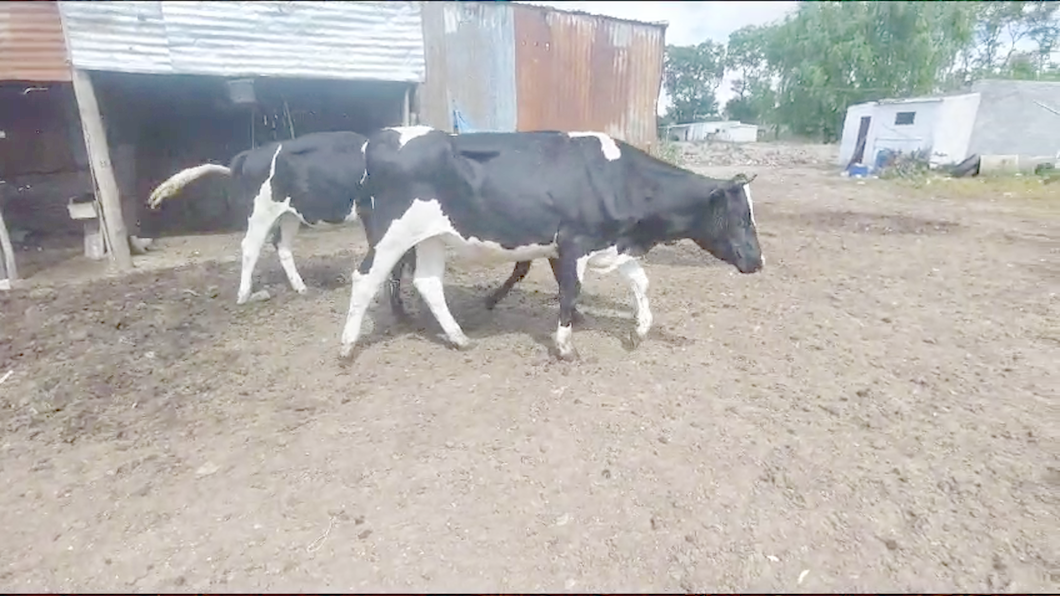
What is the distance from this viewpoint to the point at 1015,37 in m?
21.2

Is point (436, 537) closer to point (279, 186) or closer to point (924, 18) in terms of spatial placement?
point (279, 186)

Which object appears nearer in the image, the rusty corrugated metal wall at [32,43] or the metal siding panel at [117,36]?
the rusty corrugated metal wall at [32,43]

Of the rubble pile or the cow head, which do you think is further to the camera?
the rubble pile

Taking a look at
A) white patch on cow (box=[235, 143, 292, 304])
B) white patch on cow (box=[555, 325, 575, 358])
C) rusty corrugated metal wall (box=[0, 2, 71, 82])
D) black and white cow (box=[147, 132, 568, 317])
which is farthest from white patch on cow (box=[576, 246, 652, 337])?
rusty corrugated metal wall (box=[0, 2, 71, 82])

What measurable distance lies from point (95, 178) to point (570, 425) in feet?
22.2

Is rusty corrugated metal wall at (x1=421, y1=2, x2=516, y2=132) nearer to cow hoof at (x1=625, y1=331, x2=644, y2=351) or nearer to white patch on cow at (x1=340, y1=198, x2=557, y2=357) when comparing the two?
white patch on cow at (x1=340, y1=198, x2=557, y2=357)

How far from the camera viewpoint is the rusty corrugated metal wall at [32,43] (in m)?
6.82

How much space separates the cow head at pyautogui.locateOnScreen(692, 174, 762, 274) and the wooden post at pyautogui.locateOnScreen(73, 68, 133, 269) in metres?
6.74

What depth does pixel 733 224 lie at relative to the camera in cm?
491

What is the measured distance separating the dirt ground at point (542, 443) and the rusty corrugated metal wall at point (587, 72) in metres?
5.31

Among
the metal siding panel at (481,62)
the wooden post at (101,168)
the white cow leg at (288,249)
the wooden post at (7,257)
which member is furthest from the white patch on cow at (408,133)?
the metal siding panel at (481,62)

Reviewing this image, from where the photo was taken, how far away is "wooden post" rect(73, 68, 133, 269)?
717 cm

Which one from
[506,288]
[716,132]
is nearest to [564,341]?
[506,288]

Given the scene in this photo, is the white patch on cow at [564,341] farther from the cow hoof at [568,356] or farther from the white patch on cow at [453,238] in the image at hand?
the white patch on cow at [453,238]
